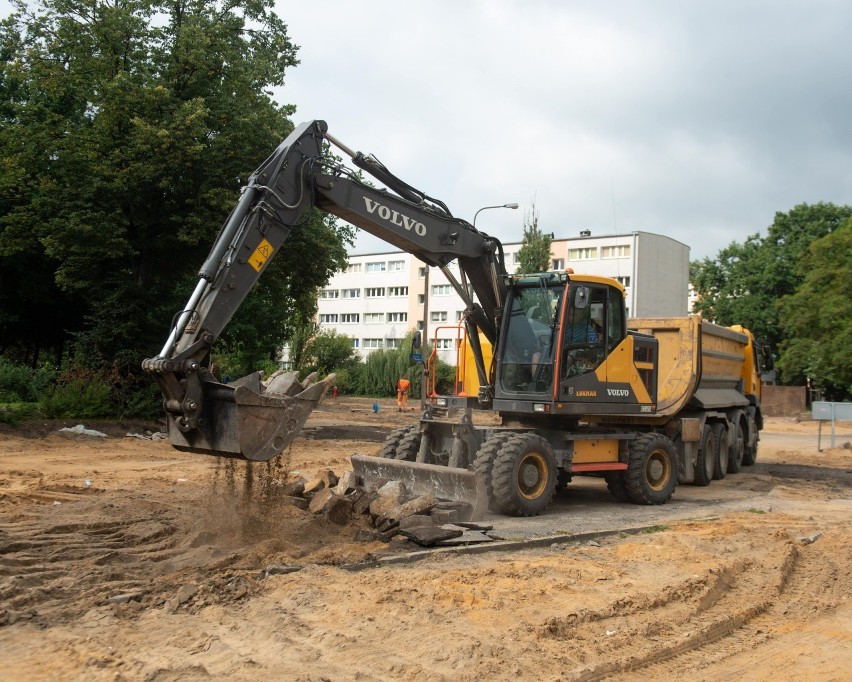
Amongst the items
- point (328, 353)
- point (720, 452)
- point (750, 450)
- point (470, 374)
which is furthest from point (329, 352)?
point (470, 374)

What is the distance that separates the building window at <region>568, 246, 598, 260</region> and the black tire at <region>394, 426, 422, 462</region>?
5200cm

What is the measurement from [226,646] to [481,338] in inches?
310

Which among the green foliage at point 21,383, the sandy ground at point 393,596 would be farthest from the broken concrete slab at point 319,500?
the green foliage at point 21,383

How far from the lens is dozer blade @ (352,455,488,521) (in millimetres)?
10391

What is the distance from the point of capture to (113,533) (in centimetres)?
846

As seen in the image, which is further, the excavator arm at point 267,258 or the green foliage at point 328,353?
the green foliage at point 328,353

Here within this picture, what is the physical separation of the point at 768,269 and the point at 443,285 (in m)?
25.7

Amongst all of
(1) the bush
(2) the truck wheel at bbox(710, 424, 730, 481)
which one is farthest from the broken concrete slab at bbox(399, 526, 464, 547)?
(1) the bush

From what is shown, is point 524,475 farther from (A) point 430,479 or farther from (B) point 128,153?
(B) point 128,153

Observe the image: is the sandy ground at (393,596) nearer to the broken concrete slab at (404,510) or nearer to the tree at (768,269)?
the broken concrete slab at (404,510)

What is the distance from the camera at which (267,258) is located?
28.7 ft

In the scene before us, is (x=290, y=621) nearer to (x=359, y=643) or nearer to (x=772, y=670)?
(x=359, y=643)

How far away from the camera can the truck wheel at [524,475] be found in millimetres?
10633

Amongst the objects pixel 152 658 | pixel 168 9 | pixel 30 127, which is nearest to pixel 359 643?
pixel 152 658
